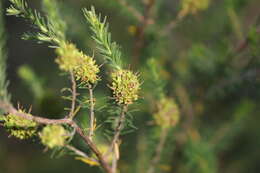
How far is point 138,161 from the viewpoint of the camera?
3.82 feet

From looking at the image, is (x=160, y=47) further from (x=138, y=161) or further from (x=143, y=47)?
(x=138, y=161)

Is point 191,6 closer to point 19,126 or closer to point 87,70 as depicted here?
point 87,70

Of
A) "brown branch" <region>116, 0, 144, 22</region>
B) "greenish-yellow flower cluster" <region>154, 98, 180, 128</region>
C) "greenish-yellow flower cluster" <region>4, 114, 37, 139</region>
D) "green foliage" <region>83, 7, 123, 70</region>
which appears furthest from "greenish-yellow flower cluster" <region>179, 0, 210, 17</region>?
"greenish-yellow flower cluster" <region>4, 114, 37, 139</region>

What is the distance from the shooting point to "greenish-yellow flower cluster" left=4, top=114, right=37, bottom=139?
587 mm

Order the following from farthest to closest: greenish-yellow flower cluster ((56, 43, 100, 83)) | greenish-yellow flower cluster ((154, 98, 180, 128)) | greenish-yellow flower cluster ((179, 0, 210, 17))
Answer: greenish-yellow flower cluster ((179, 0, 210, 17)), greenish-yellow flower cluster ((154, 98, 180, 128)), greenish-yellow flower cluster ((56, 43, 100, 83))

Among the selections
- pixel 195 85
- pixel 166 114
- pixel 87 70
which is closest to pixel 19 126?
pixel 87 70

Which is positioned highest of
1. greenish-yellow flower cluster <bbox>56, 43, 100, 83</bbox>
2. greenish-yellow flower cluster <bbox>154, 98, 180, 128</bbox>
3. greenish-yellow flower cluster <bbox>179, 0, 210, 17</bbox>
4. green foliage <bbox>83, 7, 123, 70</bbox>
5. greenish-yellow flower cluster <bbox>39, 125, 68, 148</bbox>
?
greenish-yellow flower cluster <bbox>179, 0, 210, 17</bbox>

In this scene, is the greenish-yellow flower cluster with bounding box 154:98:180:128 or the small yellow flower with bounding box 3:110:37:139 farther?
the greenish-yellow flower cluster with bounding box 154:98:180:128

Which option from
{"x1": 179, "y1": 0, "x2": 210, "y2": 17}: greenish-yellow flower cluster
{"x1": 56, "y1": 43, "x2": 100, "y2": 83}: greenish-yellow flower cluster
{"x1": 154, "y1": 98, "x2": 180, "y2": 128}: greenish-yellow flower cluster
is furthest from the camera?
{"x1": 179, "y1": 0, "x2": 210, "y2": 17}: greenish-yellow flower cluster

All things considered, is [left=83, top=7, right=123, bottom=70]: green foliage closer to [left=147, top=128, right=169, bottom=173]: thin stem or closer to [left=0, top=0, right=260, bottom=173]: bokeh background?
[left=0, top=0, right=260, bottom=173]: bokeh background

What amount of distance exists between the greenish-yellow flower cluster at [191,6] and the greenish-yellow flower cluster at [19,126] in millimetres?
710

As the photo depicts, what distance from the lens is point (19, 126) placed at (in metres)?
0.60

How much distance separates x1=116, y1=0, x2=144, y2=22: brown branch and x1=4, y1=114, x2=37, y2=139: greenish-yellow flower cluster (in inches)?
25.4

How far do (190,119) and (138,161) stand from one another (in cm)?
31
